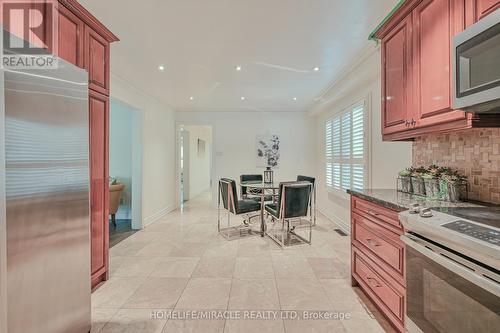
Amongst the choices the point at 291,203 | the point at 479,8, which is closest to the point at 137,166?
the point at 291,203

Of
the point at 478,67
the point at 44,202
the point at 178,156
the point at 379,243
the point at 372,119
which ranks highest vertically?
the point at 372,119

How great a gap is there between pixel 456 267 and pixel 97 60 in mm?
2987

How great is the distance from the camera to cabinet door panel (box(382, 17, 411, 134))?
1908mm

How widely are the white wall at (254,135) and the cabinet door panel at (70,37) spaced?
411 centimetres

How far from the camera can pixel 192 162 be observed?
7992mm

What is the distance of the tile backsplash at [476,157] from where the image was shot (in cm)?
161

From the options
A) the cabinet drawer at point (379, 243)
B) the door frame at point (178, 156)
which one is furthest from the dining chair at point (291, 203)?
the door frame at point (178, 156)

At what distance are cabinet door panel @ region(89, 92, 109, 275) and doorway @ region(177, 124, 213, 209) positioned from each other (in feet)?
12.4

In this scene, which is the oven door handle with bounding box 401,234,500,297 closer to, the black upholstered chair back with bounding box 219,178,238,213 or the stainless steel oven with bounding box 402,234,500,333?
the stainless steel oven with bounding box 402,234,500,333

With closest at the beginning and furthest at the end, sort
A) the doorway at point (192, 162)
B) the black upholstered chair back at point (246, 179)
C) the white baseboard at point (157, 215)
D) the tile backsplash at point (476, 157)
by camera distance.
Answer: the tile backsplash at point (476, 157), the white baseboard at point (157, 215), the black upholstered chair back at point (246, 179), the doorway at point (192, 162)

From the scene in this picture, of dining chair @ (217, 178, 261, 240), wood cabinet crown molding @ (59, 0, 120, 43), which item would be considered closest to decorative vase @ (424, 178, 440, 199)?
dining chair @ (217, 178, 261, 240)

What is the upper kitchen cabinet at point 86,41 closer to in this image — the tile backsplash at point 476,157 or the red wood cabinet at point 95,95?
the red wood cabinet at point 95,95

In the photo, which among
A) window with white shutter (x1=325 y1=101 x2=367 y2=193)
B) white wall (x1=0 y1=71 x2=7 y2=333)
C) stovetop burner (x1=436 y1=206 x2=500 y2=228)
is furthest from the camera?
window with white shutter (x1=325 y1=101 x2=367 y2=193)

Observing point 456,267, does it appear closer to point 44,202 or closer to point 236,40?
point 44,202
